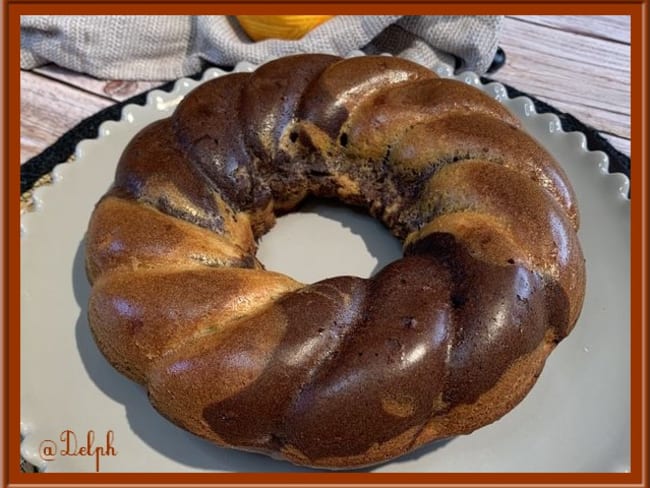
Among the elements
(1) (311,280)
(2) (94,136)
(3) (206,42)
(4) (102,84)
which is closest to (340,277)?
(1) (311,280)

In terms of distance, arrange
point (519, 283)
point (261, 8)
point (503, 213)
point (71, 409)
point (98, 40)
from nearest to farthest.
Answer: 1. point (519, 283)
2. point (503, 213)
3. point (71, 409)
4. point (261, 8)
5. point (98, 40)

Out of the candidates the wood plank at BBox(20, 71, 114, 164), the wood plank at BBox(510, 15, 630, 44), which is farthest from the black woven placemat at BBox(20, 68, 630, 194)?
the wood plank at BBox(510, 15, 630, 44)

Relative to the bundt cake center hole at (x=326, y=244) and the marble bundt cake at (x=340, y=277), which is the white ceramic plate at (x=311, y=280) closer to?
the bundt cake center hole at (x=326, y=244)

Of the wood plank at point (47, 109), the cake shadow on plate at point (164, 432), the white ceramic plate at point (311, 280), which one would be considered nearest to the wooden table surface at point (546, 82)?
the wood plank at point (47, 109)

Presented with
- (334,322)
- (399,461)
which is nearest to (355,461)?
(399,461)

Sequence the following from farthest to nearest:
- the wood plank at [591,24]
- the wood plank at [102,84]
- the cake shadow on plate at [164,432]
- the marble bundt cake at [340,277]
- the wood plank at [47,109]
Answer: the wood plank at [591,24]
the wood plank at [102,84]
the wood plank at [47,109]
the cake shadow on plate at [164,432]
the marble bundt cake at [340,277]

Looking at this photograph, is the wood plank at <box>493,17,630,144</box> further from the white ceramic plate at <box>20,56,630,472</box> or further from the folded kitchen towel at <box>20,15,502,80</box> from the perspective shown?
the white ceramic plate at <box>20,56,630,472</box>

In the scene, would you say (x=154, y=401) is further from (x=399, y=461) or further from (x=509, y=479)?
(x=509, y=479)

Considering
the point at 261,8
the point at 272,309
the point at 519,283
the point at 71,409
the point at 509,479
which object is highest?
the point at 261,8
